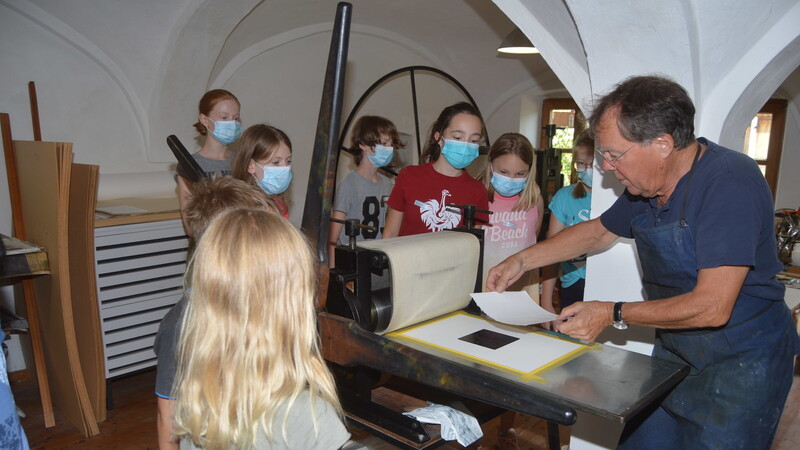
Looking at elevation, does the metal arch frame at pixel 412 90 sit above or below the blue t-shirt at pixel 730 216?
above

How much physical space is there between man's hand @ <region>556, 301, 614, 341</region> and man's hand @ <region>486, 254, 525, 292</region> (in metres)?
0.35

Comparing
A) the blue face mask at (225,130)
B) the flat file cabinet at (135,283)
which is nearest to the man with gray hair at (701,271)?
the blue face mask at (225,130)

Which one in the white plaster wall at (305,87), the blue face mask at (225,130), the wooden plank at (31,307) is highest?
the white plaster wall at (305,87)

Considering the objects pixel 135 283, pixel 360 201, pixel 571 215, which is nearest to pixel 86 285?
pixel 135 283

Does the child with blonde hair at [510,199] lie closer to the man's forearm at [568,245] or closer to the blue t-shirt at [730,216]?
the man's forearm at [568,245]

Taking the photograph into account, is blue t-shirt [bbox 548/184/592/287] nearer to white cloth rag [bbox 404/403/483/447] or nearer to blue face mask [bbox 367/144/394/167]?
blue face mask [bbox 367/144/394/167]

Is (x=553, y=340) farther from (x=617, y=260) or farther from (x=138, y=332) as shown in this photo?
(x=138, y=332)

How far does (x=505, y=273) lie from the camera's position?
1.79 m

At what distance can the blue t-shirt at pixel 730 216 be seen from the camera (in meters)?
1.26

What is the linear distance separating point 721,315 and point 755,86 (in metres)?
0.94

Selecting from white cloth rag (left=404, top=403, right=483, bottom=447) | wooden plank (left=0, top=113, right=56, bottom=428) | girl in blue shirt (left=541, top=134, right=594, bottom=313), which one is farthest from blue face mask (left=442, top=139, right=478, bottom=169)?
wooden plank (left=0, top=113, right=56, bottom=428)

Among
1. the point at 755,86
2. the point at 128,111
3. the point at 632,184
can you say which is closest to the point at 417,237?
the point at 632,184

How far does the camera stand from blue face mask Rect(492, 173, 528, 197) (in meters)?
2.62

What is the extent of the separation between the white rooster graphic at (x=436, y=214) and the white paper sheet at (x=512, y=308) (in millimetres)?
783
